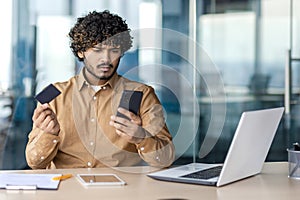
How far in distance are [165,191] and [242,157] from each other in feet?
0.89

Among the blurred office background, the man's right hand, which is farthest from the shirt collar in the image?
the blurred office background

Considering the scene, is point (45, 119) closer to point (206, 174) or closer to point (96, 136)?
point (96, 136)

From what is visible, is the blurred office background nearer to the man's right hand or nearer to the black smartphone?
the black smartphone

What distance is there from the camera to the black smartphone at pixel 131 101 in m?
2.20

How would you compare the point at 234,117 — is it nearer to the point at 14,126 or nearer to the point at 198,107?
the point at 198,107

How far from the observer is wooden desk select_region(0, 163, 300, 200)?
1.72 metres

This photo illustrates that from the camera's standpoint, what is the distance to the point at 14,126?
4734 millimetres

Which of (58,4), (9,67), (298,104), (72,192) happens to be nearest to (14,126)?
(9,67)

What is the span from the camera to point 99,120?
2.37 m

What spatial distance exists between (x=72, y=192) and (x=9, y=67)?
307 centimetres

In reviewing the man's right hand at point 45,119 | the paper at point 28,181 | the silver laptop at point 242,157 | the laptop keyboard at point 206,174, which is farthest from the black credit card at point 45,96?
the laptop keyboard at point 206,174

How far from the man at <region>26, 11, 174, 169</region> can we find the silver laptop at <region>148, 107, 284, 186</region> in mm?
213

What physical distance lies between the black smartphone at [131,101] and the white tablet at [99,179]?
27 centimetres

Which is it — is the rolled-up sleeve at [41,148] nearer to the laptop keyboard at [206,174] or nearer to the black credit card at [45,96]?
the black credit card at [45,96]
